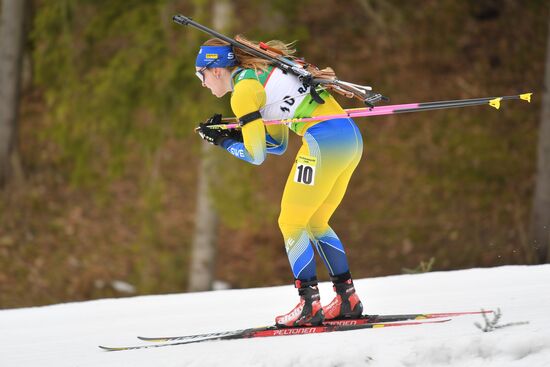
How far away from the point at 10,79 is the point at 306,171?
13104 millimetres

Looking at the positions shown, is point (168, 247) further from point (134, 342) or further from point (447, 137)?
point (134, 342)

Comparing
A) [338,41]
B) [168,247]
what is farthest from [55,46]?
[338,41]

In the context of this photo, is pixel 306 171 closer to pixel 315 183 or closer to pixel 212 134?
pixel 315 183

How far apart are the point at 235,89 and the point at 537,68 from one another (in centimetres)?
1234

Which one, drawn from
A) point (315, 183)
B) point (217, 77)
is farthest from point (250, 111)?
point (315, 183)

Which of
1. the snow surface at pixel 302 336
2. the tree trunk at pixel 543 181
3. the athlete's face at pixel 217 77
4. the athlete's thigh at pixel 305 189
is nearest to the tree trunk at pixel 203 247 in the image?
the tree trunk at pixel 543 181

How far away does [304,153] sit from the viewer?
250 inches

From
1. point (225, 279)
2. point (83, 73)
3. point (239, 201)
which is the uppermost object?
point (83, 73)

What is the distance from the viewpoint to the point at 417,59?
1836cm

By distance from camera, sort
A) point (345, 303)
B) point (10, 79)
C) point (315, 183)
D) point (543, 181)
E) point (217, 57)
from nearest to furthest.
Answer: point (315, 183), point (217, 57), point (345, 303), point (543, 181), point (10, 79)

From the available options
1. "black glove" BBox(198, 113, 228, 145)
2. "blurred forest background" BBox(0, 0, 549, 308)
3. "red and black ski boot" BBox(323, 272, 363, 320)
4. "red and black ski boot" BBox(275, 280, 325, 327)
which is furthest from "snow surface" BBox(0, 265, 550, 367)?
"blurred forest background" BBox(0, 0, 549, 308)

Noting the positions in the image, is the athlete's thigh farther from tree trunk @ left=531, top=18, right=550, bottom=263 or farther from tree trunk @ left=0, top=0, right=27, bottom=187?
tree trunk @ left=0, top=0, right=27, bottom=187

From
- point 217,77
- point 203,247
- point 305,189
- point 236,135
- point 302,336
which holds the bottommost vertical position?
point 302,336

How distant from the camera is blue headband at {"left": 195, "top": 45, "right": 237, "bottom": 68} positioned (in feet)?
21.1
